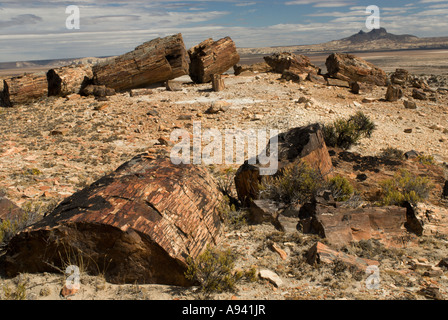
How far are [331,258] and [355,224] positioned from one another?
986 mm

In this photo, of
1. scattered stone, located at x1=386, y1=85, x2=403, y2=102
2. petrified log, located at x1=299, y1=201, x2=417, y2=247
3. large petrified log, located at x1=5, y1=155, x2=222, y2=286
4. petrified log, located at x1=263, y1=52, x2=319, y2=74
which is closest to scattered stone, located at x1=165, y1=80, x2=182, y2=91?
petrified log, located at x1=263, y1=52, x2=319, y2=74

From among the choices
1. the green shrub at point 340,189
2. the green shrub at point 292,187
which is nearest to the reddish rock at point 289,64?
the green shrub at point 340,189

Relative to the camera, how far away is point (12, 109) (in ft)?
46.1

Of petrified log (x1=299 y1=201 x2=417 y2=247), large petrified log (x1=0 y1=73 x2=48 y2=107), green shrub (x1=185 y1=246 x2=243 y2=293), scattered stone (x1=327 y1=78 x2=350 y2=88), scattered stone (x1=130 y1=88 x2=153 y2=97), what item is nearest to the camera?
green shrub (x1=185 y1=246 x2=243 y2=293)

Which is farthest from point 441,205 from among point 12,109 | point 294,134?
point 12,109

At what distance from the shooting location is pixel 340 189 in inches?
223

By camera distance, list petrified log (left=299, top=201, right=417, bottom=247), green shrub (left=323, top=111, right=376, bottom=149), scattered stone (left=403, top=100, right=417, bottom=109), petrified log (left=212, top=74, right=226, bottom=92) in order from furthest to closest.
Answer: petrified log (left=212, top=74, right=226, bottom=92) → scattered stone (left=403, top=100, right=417, bottom=109) → green shrub (left=323, top=111, right=376, bottom=149) → petrified log (left=299, top=201, right=417, bottom=247)

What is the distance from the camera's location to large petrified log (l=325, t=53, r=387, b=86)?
60.2 feet

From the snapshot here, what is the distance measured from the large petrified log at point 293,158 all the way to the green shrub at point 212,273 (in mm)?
1951

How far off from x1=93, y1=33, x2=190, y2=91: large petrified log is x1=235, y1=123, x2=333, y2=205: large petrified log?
10.7m

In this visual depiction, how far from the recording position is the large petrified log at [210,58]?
1706cm

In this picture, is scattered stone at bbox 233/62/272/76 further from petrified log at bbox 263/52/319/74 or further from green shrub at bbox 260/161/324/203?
green shrub at bbox 260/161/324/203
